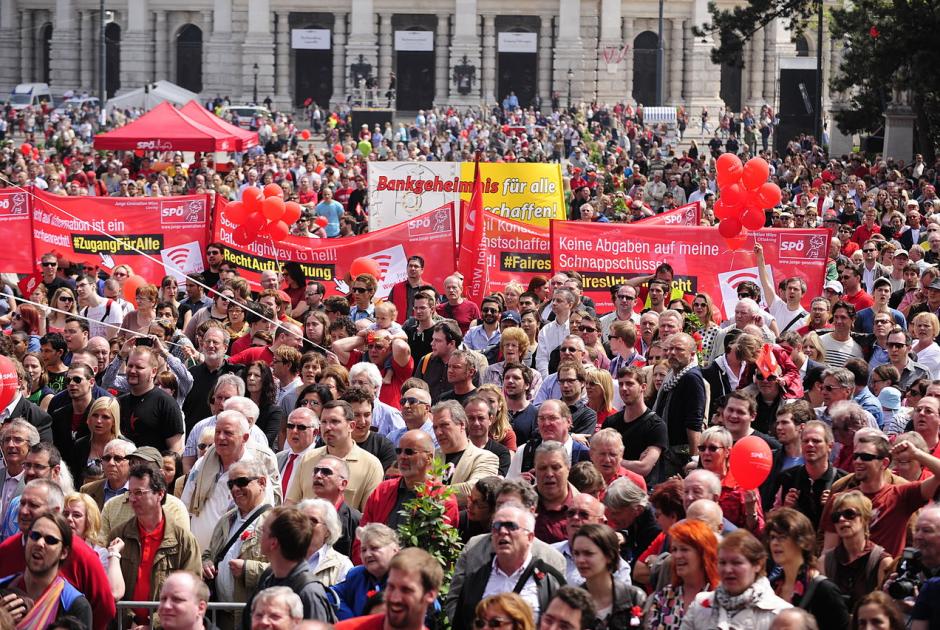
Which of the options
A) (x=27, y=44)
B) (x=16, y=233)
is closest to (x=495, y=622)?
(x=16, y=233)

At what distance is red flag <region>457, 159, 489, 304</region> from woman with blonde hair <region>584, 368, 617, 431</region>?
577cm

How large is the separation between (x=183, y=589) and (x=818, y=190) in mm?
19919

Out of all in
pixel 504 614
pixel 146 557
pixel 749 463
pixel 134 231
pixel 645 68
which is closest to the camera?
pixel 504 614

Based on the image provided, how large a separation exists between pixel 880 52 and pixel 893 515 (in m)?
24.4

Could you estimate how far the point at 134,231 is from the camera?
55.6ft

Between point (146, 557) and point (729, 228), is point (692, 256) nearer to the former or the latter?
point (729, 228)

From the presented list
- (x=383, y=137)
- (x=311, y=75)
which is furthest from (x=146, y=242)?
(x=311, y=75)

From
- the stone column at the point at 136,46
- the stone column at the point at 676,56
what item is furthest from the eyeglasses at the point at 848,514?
the stone column at the point at 136,46

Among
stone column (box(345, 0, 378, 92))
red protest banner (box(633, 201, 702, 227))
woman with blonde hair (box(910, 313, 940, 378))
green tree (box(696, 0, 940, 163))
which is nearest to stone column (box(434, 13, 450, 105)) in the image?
stone column (box(345, 0, 378, 92))

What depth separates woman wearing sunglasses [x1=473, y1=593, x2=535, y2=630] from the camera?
639cm

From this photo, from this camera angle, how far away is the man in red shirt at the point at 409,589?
6.50 metres

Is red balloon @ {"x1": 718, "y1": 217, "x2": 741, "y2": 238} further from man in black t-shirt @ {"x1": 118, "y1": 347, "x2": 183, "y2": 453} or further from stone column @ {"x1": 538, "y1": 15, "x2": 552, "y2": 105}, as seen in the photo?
stone column @ {"x1": 538, "y1": 15, "x2": 552, "y2": 105}

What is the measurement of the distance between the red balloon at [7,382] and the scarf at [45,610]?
3135mm

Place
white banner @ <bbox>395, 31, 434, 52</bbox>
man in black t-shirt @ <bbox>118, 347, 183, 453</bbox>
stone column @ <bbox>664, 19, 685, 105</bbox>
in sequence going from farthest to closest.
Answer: white banner @ <bbox>395, 31, 434, 52</bbox> < stone column @ <bbox>664, 19, 685, 105</bbox> < man in black t-shirt @ <bbox>118, 347, 183, 453</bbox>
